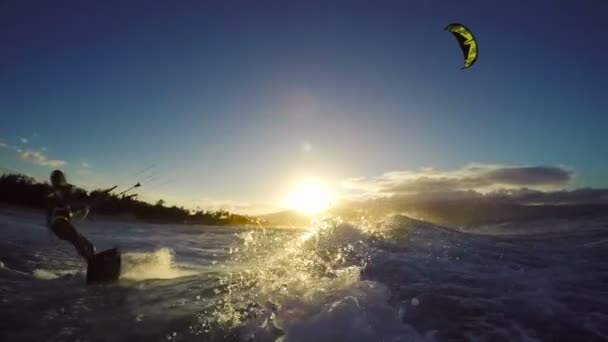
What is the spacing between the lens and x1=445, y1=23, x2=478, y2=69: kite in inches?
648

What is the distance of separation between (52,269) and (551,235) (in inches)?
634

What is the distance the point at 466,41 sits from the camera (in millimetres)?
17016

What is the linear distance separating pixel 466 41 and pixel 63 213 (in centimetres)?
1665

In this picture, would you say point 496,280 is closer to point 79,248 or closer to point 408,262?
point 408,262

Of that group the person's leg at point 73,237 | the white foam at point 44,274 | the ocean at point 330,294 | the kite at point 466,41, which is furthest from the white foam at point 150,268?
the kite at point 466,41

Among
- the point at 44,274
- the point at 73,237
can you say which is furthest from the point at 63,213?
the point at 44,274

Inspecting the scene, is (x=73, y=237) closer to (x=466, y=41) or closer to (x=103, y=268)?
(x=103, y=268)

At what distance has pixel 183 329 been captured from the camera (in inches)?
209

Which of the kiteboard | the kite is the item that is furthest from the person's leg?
the kite

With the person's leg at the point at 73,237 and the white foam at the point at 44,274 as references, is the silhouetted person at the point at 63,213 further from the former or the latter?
the white foam at the point at 44,274

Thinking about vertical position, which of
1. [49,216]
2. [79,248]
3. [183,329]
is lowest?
[183,329]

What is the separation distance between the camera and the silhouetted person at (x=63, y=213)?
10078mm

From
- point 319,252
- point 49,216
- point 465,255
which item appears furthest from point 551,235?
point 49,216

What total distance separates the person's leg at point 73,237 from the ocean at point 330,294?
58 cm
